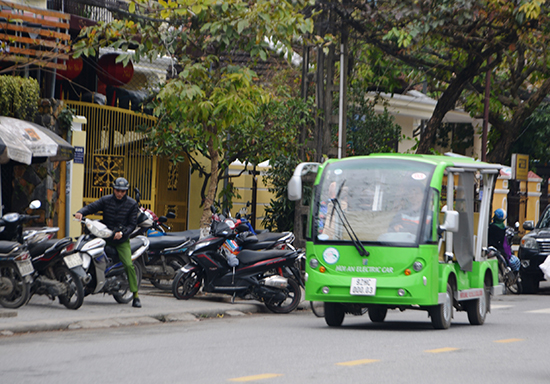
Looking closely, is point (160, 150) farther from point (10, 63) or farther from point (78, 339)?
point (78, 339)

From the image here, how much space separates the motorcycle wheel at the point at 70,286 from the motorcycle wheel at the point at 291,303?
308 centimetres

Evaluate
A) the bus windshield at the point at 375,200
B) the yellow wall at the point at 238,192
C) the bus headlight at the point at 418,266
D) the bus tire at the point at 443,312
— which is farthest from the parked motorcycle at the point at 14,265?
the yellow wall at the point at 238,192

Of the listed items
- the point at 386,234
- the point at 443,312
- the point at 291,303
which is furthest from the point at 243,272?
the point at 443,312

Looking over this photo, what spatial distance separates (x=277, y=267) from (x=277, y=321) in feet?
4.10

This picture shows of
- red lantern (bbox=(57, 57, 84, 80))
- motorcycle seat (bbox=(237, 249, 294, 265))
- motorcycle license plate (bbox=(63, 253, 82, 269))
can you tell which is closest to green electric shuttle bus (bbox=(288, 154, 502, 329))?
motorcycle seat (bbox=(237, 249, 294, 265))

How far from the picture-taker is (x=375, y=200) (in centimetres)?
1147

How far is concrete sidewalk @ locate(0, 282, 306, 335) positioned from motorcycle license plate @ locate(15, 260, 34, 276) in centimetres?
54

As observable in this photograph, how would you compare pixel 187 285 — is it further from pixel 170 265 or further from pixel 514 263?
pixel 514 263

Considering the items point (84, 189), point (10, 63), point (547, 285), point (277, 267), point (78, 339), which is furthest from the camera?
point (547, 285)

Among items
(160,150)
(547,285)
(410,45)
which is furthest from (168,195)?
(547,285)

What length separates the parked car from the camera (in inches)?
760

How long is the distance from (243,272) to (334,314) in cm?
224

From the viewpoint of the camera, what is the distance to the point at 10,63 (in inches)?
645

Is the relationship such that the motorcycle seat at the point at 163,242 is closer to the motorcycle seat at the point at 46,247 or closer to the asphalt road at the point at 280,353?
the asphalt road at the point at 280,353
